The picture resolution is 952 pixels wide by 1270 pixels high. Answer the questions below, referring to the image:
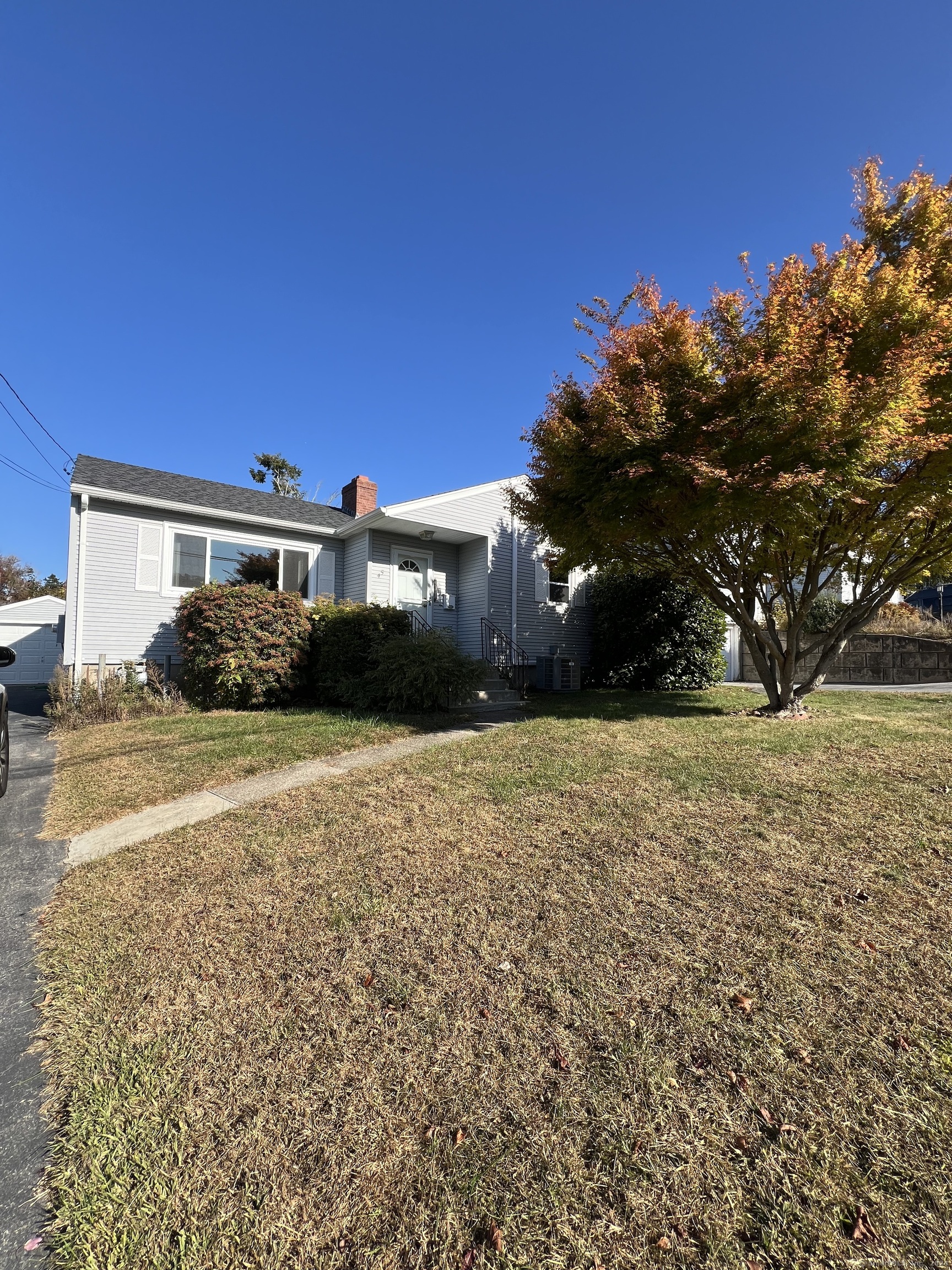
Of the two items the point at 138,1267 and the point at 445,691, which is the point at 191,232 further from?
the point at 138,1267

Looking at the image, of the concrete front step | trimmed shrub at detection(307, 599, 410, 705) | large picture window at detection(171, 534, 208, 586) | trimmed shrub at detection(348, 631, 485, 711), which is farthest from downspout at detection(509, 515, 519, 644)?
large picture window at detection(171, 534, 208, 586)

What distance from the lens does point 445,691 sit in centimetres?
947

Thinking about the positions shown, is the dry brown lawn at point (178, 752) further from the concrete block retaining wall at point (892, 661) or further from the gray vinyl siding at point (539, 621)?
the concrete block retaining wall at point (892, 661)

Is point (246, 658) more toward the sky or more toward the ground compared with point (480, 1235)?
more toward the sky

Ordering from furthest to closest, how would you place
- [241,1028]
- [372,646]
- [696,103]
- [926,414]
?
[372,646] → [696,103] → [926,414] → [241,1028]

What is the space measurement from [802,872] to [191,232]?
15.8m

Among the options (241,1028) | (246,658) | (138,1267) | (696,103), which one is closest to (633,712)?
(246,658)

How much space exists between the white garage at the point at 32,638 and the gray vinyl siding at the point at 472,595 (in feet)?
47.2

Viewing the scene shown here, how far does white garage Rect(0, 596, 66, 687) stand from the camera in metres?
21.4

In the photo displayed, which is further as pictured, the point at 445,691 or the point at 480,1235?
the point at 445,691

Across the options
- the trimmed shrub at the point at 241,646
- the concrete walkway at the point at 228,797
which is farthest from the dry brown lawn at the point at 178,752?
the trimmed shrub at the point at 241,646

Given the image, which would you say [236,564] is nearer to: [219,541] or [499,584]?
[219,541]

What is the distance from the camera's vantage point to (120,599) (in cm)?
1161

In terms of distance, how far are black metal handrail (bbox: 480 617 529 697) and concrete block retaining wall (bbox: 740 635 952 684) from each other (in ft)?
18.2
